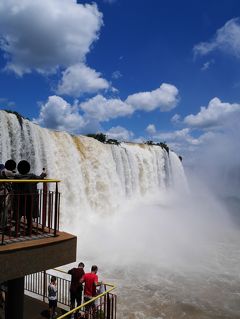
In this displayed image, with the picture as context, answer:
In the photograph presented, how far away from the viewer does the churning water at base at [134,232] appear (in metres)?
14.1

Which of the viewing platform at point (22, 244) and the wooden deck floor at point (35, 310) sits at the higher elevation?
the viewing platform at point (22, 244)

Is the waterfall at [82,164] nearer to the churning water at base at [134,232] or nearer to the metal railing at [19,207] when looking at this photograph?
the churning water at base at [134,232]

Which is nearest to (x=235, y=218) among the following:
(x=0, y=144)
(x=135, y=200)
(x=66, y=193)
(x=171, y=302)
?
(x=135, y=200)

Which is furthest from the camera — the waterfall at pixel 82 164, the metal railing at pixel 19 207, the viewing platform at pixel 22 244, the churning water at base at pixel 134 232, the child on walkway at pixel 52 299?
the waterfall at pixel 82 164

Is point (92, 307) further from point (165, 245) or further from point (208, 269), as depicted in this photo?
point (165, 245)

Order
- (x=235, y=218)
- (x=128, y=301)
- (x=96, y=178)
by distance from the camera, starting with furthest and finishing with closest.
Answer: (x=235, y=218)
(x=96, y=178)
(x=128, y=301)

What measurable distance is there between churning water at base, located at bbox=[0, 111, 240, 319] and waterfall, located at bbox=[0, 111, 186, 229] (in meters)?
0.06

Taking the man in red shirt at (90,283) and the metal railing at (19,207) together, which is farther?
the man in red shirt at (90,283)

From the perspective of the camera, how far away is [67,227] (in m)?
21.5

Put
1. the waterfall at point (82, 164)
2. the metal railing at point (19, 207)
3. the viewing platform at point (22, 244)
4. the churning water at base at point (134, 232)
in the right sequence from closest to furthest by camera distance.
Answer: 1. the viewing platform at point (22, 244)
2. the metal railing at point (19, 207)
3. the churning water at base at point (134, 232)
4. the waterfall at point (82, 164)

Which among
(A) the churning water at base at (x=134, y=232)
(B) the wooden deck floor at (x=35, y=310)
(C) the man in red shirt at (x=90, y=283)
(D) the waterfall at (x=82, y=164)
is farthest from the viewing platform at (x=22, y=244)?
(D) the waterfall at (x=82, y=164)

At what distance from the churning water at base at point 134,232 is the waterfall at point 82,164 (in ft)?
0.19

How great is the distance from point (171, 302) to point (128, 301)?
5.66 ft

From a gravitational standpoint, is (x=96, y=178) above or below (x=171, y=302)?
above
